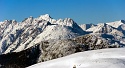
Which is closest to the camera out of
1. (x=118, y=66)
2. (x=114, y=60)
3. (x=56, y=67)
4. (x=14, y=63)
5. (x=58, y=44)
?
(x=118, y=66)

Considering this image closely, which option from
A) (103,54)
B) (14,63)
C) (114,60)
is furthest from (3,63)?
(114,60)

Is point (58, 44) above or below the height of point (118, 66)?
above

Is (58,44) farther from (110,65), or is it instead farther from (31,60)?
Answer: (110,65)

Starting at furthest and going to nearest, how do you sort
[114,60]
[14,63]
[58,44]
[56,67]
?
1. [58,44]
2. [14,63]
3. [56,67]
4. [114,60]

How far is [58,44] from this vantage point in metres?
50.8

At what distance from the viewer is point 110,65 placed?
30641 mm

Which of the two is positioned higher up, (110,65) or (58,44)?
(58,44)

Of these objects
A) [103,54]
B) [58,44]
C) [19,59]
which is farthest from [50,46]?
[103,54]

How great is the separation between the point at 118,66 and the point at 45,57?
20.3 m

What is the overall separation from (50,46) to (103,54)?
1630cm

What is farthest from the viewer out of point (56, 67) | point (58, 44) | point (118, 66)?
point (58, 44)

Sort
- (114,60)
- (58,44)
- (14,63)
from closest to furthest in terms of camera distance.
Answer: (114,60) → (14,63) → (58,44)

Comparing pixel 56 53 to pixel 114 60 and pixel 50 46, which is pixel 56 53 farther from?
pixel 114 60

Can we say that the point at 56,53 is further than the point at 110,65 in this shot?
Yes
